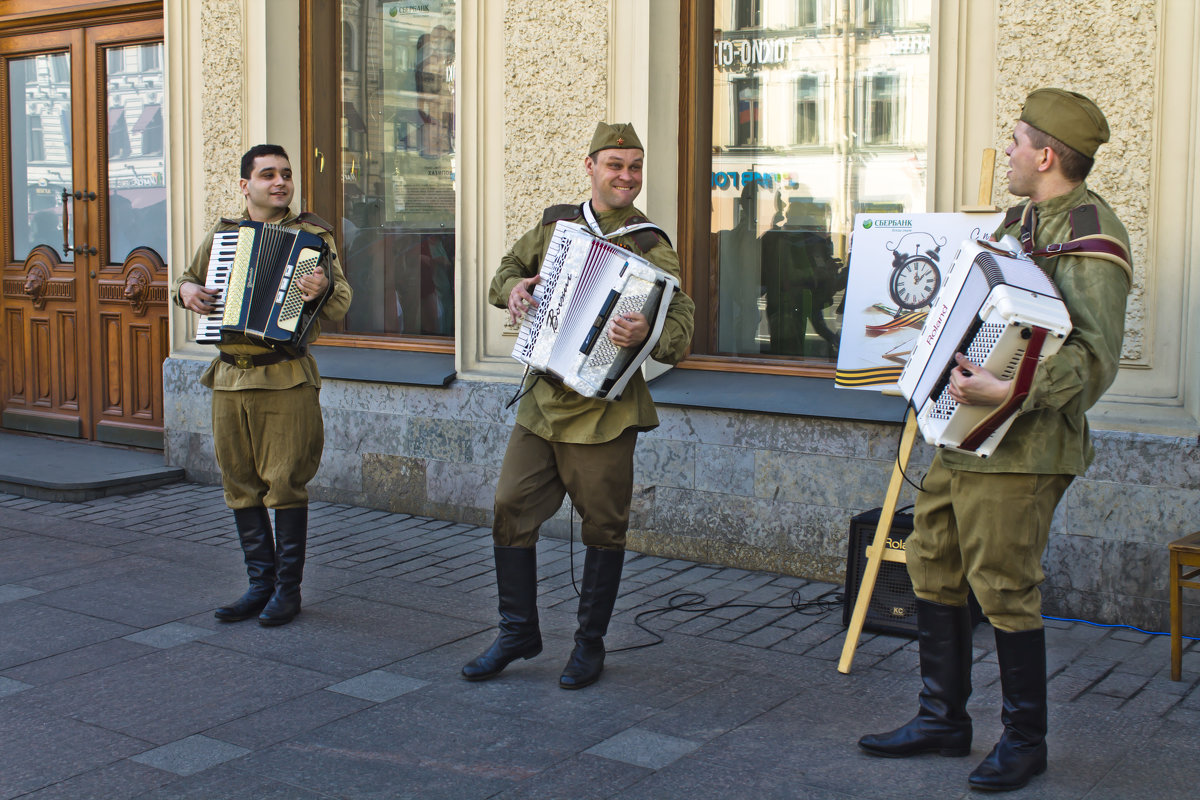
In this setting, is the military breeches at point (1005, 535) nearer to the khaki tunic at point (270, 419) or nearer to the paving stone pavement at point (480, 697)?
the paving stone pavement at point (480, 697)

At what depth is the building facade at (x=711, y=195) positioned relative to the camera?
4.75m

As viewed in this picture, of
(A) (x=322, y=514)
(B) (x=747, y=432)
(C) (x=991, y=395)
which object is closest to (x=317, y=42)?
(A) (x=322, y=514)

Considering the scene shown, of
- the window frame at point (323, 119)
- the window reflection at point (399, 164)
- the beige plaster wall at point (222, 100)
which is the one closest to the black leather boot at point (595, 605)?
the window reflection at point (399, 164)

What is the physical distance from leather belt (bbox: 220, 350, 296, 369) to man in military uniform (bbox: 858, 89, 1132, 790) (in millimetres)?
2686

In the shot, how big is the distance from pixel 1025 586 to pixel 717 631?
1741 millimetres

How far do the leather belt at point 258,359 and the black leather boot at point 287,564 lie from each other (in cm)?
61

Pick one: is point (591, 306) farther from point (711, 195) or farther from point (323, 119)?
point (323, 119)

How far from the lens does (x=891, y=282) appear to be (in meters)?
4.40

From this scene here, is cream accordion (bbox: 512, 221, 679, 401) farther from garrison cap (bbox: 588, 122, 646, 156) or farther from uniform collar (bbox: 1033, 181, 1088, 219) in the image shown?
uniform collar (bbox: 1033, 181, 1088, 219)

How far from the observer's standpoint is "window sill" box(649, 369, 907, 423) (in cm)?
545

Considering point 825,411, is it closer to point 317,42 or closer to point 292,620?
point 292,620

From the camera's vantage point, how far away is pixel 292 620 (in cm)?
496

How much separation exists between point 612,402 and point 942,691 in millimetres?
1426

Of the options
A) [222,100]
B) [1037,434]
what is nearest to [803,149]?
[1037,434]
